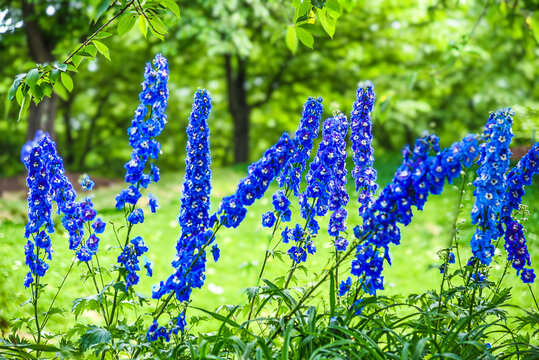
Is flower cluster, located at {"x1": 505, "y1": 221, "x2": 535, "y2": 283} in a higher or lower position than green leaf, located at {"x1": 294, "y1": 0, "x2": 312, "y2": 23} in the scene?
lower

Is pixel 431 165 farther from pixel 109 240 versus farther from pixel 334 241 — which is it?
pixel 109 240

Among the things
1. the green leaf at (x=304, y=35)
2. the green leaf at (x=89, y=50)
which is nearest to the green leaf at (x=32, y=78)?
the green leaf at (x=89, y=50)

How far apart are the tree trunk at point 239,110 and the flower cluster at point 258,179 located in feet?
32.0

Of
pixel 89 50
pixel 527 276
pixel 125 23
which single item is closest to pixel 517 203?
pixel 527 276

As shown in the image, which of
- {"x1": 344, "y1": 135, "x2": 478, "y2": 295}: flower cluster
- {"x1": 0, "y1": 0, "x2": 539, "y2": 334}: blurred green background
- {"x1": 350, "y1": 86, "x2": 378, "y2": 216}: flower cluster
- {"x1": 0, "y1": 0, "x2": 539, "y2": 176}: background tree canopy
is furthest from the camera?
{"x1": 0, "y1": 0, "x2": 539, "y2": 176}: background tree canopy

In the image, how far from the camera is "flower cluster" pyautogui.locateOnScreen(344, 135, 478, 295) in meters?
2.02

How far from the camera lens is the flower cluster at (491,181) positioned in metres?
2.32

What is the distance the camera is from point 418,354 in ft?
6.82

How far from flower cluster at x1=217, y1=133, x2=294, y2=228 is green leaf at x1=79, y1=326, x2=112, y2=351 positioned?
2.49 feet

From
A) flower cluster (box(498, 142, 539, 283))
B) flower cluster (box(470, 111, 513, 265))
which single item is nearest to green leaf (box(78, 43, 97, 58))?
flower cluster (box(470, 111, 513, 265))

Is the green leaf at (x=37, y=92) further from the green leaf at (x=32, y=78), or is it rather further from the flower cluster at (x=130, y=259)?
the flower cluster at (x=130, y=259)

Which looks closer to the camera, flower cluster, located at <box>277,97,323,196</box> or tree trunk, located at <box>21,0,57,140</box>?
flower cluster, located at <box>277,97,323,196</box>

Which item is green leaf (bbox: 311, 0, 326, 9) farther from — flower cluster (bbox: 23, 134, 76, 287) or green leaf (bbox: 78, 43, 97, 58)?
flower cluster (bbox: 23, 134, 76, 287)

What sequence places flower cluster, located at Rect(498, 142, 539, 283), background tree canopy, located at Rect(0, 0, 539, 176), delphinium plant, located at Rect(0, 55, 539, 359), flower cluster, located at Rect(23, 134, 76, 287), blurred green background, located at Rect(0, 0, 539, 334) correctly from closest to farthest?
1. delphinium plant, located at Rect(0, 55, 539, 359)
2. flower cluster, located at Rect(23, 134, 76, 287)
3. flower cluster, located at Rect(498, 142, 539, 283)
4. blurred green background, located at Rect(0, 0, 539, 334)
5. background tree canopy, located at Rect(0, 0, 539, 176)
